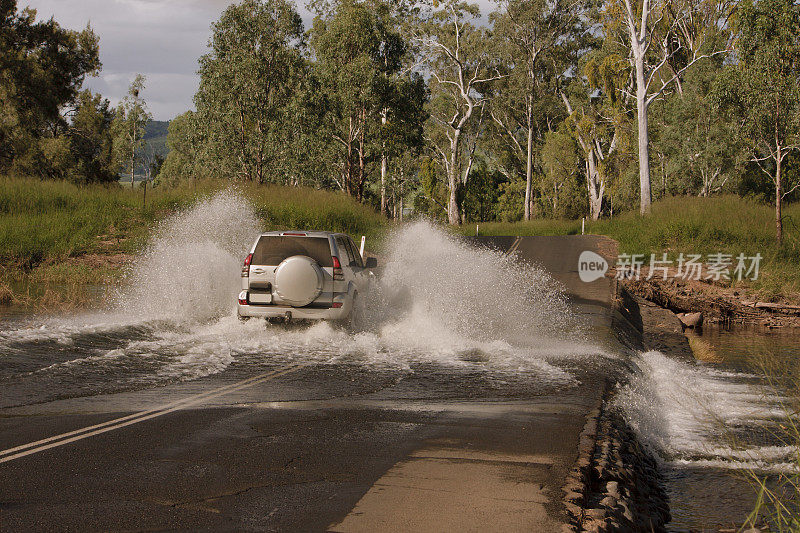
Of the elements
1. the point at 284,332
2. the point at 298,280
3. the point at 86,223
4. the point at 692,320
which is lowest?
the point at 692,320

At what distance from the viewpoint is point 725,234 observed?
30156 millimetres

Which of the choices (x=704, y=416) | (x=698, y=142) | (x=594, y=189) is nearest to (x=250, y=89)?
(x=698, y=142)

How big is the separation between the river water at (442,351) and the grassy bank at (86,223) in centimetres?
272

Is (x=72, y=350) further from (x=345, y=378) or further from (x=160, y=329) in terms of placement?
(x=345, y=378)

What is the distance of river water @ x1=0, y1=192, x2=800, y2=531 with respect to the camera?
8352 mm

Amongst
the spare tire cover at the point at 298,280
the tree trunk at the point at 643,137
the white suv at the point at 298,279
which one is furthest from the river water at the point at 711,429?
the tree trunk at the point at 643,137

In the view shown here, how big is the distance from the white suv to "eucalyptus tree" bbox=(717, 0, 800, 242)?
22.4 meters

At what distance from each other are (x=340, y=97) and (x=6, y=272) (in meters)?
29.5

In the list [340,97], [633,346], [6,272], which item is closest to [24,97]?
[340,97]

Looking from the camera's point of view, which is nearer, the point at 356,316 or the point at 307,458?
the point at 307,458

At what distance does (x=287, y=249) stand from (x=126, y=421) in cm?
622

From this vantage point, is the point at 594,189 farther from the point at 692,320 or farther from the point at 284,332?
the point at 284,332

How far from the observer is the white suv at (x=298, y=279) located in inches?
499

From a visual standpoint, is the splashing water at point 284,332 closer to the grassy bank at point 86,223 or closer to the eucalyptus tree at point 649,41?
the grassy bank at point 86,223
